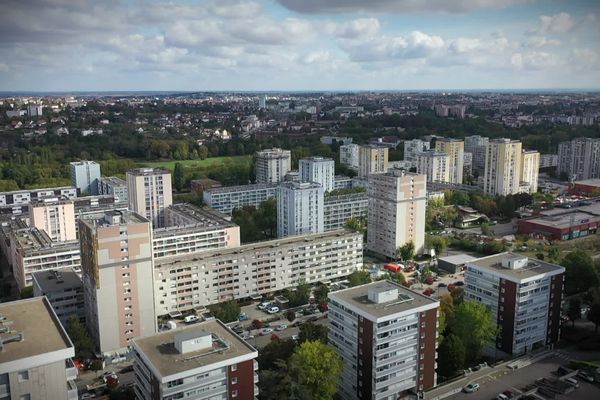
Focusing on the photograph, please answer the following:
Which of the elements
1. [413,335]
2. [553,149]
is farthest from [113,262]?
[553,149]

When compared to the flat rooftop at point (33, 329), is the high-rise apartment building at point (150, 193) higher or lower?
lower

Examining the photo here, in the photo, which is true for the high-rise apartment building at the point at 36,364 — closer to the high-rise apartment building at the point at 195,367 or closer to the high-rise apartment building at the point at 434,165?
the high-rise apartment building at the point at 195,367

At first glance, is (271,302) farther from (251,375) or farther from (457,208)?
(457,208)

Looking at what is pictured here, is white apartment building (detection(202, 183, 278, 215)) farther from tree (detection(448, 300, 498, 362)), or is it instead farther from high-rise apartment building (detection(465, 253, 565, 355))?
tree (detection(448, 300, 498, 362))

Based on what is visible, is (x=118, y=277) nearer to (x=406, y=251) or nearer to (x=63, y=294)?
(x=63, y=294)

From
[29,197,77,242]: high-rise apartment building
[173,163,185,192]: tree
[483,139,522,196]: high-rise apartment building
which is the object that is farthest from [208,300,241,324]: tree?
[483,139,522,196]: high-rise apartment building

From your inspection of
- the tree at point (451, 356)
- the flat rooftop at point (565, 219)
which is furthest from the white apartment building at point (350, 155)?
the tree at point (451, 356)

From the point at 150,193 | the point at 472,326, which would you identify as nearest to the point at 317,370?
the point at 472,326
